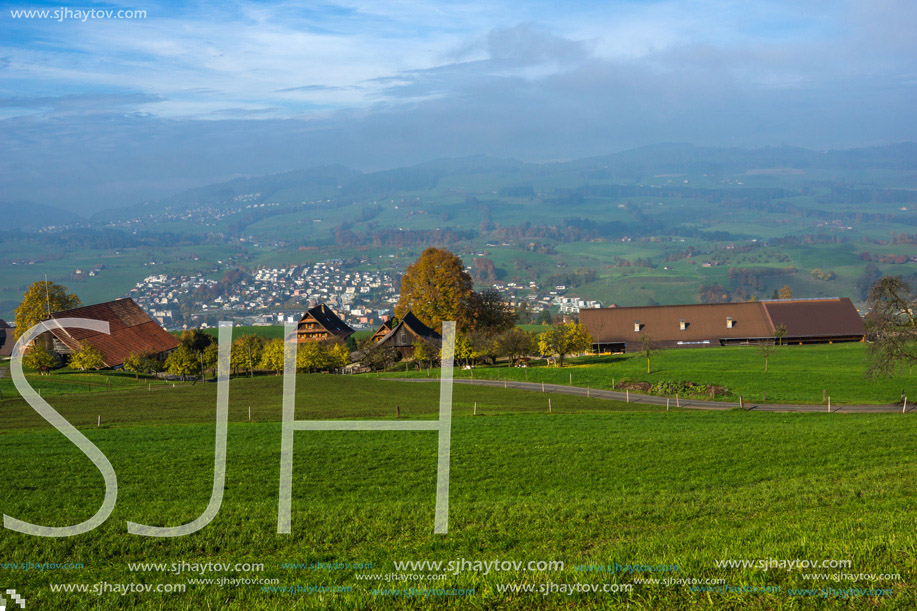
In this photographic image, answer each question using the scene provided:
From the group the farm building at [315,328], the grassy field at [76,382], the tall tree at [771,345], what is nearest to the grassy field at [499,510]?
the grassy field at [76,382]

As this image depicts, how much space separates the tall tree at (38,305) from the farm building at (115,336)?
2.02 metres

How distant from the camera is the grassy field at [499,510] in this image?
7523 mm

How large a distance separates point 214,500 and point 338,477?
382 cm

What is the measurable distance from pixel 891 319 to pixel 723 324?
45.4 meters

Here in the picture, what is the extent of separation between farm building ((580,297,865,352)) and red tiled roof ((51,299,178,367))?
2077 inches

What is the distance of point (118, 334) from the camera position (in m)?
70.1

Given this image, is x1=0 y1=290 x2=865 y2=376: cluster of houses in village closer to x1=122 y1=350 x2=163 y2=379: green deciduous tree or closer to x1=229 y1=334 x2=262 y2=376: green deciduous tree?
x1=122 y1=350 x2=163 y2=379: green deciduous tree

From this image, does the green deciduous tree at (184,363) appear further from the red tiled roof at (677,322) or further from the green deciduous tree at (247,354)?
the red tiled roof at (677,322)

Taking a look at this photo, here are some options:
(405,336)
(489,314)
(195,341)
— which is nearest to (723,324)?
(489,314)

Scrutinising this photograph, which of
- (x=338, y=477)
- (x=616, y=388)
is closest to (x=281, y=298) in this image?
(x=616, y=388)

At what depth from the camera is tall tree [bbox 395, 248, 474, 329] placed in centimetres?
7144

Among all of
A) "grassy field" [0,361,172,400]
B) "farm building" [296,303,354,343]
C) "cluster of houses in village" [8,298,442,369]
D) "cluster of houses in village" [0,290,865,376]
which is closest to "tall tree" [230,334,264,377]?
"cluster of houses in village" [8,298,442,369]

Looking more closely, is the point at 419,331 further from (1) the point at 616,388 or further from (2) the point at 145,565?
(2) the point at 145,565

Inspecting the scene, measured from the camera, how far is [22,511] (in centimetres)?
1408
